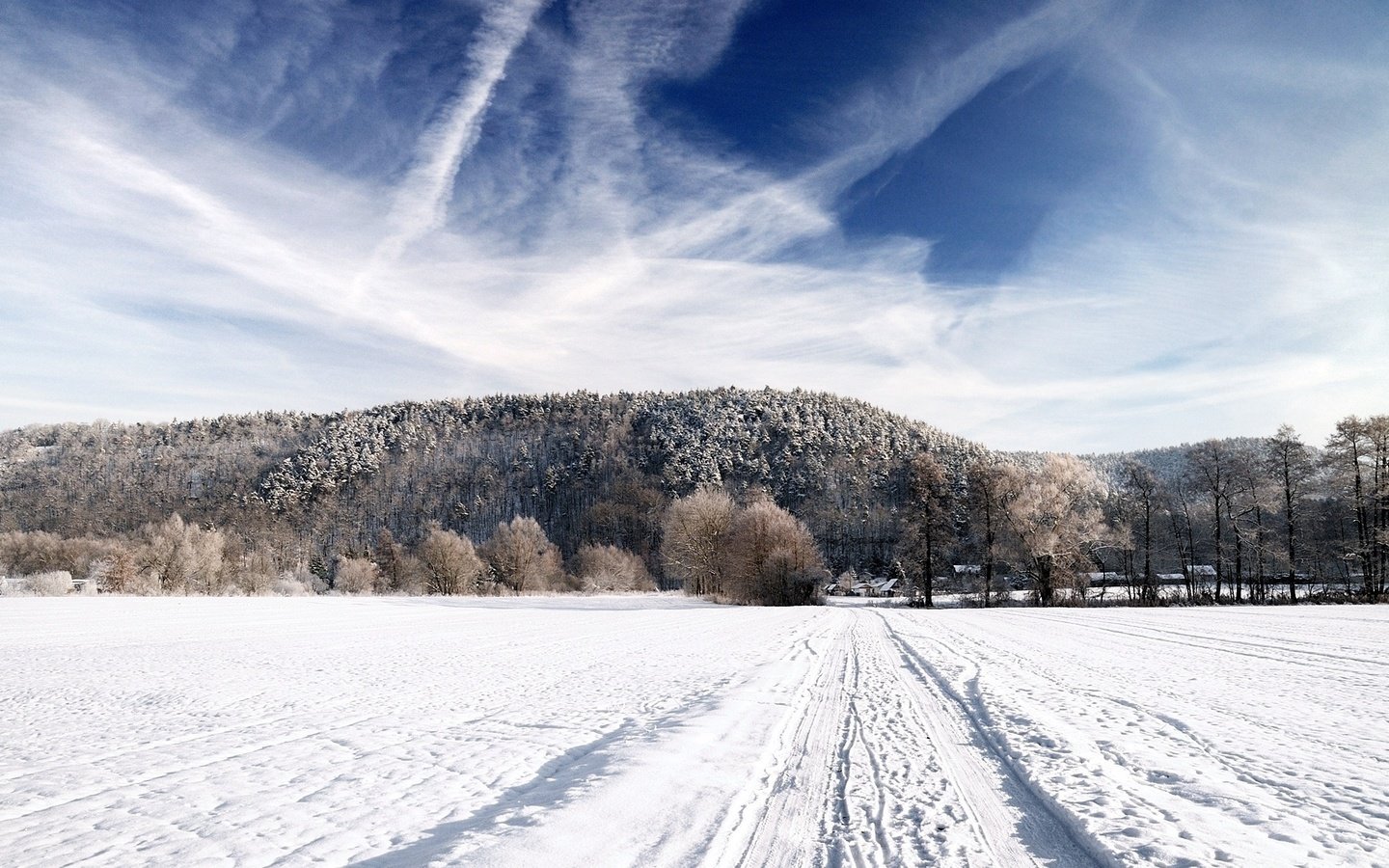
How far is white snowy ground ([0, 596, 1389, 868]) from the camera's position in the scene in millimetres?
4375

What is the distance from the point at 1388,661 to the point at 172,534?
321ft

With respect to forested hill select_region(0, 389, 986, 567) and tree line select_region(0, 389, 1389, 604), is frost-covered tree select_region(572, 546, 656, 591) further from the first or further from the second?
forested hill select_region(0, 389, 986, 567)

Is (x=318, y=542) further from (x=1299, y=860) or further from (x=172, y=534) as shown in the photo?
(x=1299, y=860)

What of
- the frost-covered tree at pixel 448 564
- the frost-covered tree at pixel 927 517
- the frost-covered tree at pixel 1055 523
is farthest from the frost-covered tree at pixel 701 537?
the frost-covered tree at pixel 1055 523

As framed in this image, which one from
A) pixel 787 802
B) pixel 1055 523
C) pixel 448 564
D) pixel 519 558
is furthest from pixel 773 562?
pixel 787 802

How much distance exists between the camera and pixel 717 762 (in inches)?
246

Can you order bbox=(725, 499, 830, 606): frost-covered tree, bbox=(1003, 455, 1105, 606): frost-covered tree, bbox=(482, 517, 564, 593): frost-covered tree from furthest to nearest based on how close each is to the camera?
1. bbox=(482, 517, 564, 593): frost-covered tree
2. bbox=(725, 499, 830, 606): frost-covered tree
3. bbox=(1003, 455, 1105, 606): frost-covered tree

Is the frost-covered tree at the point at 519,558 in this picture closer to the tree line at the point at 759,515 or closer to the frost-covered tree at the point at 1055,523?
the tree line at the point at 759,515

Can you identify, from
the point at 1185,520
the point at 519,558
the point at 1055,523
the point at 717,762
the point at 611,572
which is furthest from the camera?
the point at 611,572

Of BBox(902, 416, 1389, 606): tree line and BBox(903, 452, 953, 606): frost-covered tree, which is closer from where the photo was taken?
BBox(902, 416, 1389, 606): tree line

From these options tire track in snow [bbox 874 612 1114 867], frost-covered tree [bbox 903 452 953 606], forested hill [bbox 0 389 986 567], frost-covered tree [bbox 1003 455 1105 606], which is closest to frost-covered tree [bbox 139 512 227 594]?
frost-covered tree [bbox 903 452 953 606]

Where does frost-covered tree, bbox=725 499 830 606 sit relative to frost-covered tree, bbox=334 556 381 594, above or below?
above

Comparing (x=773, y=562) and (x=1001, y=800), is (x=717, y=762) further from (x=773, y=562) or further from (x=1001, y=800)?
(x=773, y=562)

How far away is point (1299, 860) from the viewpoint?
393 cm
